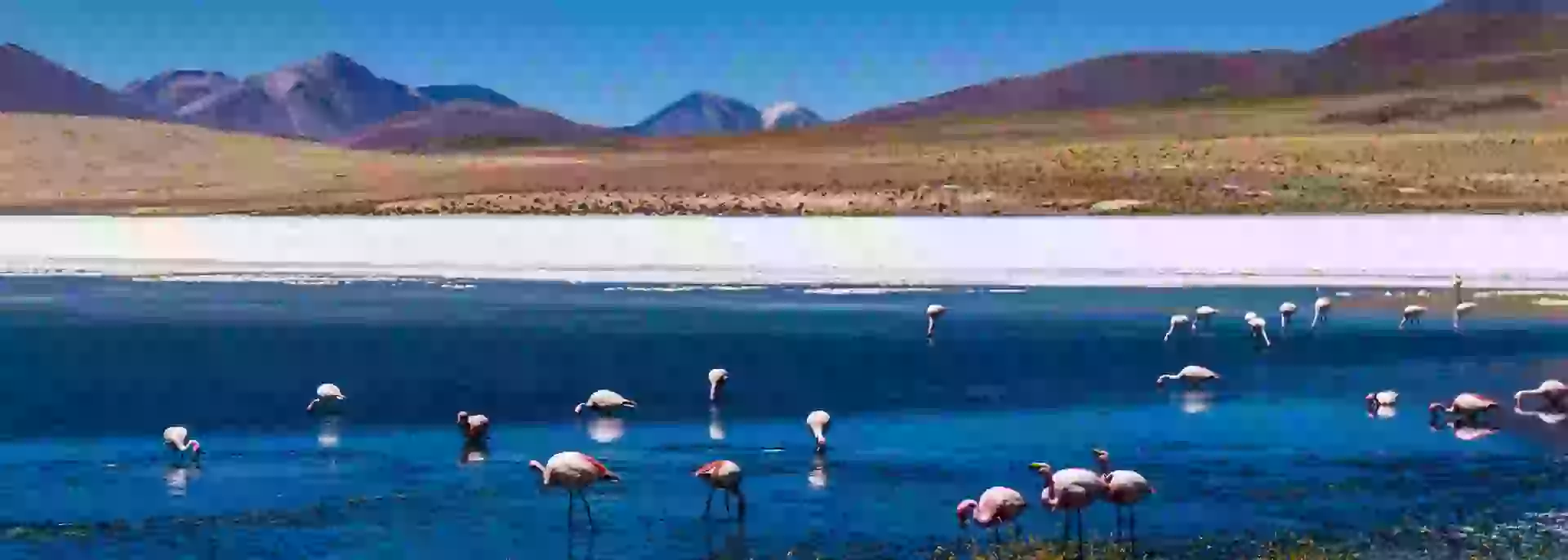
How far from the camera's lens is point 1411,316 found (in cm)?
2206

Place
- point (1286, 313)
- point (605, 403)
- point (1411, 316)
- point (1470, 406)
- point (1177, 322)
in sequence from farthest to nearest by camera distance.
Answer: point (1411, 316), point (1286, 313), point (1177, 322), point (605, 403), point (1470, 406)

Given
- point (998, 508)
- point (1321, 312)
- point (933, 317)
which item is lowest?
point (1321, 312)

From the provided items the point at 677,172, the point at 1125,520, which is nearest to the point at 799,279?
the point at 1125,520

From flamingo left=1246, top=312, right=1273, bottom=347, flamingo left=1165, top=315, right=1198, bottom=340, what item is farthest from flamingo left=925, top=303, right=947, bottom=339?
flamingo left=1246, top=312, right=1273, bottom=347

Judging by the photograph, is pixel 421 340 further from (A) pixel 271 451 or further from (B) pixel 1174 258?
(B) pixel 1174 258

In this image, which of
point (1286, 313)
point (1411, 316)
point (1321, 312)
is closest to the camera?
point (1286, 313)

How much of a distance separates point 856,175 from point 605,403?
160 feet

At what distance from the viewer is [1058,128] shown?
A: 101250 millimetres

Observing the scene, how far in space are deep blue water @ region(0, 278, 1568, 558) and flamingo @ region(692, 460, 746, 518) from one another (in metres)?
0.16

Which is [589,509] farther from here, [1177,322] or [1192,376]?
[1177,322]

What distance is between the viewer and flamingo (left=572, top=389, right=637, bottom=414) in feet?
49.3

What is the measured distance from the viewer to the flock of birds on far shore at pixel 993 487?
10.0 m

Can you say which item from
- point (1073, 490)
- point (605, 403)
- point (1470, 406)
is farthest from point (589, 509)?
point (1470, 406)

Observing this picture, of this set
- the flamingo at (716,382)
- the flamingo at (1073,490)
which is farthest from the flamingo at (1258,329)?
the flamingo at (1073,490)
